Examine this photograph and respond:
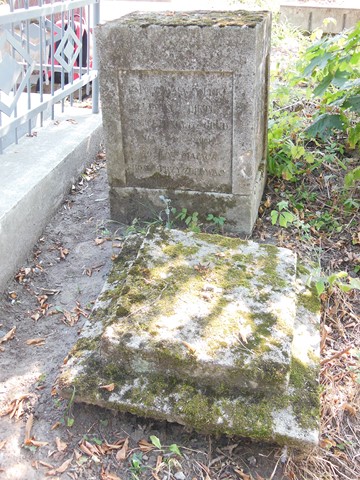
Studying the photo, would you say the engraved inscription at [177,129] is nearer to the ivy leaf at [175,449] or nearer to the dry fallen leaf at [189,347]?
the dry fallen leaf at [189,347]

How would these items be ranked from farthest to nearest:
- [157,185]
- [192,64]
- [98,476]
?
[157,185]
[192,64]
[98,476]

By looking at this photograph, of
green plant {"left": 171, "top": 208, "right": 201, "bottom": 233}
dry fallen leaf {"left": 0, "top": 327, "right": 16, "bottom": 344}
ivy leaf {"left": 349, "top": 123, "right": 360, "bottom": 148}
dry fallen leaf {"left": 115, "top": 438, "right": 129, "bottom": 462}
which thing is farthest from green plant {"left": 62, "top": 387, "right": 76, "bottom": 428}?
ivy leaf {"left": 349, "top": 123, "right": 360, "bottom": 148}

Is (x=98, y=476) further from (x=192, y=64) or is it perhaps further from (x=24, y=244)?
(x=192, y=64)

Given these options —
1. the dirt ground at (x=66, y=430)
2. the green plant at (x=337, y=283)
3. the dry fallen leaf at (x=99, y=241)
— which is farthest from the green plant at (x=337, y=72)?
the dirt ground at (x=66, y=430)

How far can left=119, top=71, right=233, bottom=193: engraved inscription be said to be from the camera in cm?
336

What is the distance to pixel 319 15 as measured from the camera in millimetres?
7766

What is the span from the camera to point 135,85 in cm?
342

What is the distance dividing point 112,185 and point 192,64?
1018 millimetres

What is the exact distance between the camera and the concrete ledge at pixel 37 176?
3.18 metres

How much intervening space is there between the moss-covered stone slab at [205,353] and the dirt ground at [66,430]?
0.12 m

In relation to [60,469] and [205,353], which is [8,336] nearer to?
[60,469]

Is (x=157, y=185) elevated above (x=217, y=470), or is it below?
above

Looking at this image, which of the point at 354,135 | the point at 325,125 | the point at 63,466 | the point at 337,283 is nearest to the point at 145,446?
the point at 63,466

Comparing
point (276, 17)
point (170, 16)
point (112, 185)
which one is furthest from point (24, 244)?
point (276, 17)
